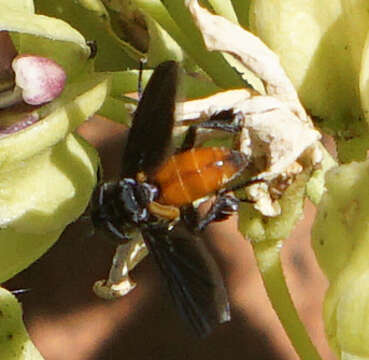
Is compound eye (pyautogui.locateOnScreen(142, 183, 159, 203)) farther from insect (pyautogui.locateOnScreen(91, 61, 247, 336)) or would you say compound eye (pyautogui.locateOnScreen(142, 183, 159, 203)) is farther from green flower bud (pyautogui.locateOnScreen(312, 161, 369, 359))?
green flower bud (pyautogui.locateOnScreen(312, 161, 369, 359))

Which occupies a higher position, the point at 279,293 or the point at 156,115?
the point at 156,115

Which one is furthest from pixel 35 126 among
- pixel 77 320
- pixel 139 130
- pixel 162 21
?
pixel 77 320

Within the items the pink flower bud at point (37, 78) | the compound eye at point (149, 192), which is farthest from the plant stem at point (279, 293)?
the pink flower bud at point (37, 78)

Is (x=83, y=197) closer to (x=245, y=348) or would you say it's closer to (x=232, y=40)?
(x=232, y=40)

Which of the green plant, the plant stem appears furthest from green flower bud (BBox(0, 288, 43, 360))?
the plant stem

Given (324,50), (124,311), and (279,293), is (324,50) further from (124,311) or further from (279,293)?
(124,311)

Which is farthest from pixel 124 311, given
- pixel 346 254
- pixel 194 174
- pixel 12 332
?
pixel 346 254
